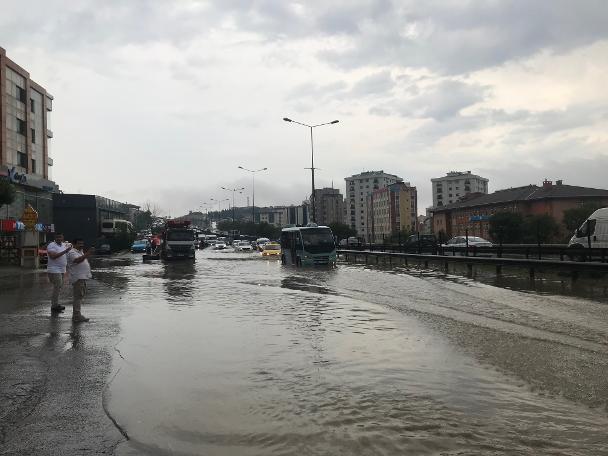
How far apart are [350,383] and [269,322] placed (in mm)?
4609

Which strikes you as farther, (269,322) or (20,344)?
(269,322)

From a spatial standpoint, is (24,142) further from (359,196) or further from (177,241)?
(359,196)

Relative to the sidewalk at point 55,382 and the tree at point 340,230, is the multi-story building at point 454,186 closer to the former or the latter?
the tree at point 340,230

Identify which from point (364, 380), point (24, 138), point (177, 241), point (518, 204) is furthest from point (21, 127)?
point (518, 204)

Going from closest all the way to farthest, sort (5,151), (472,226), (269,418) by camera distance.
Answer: (269,418)
(5,151)
(472,226)

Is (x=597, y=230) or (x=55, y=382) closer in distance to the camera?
(x=55, y=382)

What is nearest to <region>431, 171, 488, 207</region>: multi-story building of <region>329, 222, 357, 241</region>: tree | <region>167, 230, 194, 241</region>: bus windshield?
<region>329, 222, 357, 241</region>: tree

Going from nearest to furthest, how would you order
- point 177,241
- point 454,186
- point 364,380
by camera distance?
point 364,380 < point 177,241 < point 454,186

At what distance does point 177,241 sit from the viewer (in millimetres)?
40875

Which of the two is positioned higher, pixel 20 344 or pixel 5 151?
pixel 5 151

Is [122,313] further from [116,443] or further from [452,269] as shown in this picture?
[452,269]

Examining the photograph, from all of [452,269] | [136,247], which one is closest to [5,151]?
[136,247]

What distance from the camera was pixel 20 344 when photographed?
Answer: 27.3 ft

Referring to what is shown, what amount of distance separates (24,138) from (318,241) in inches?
1685
